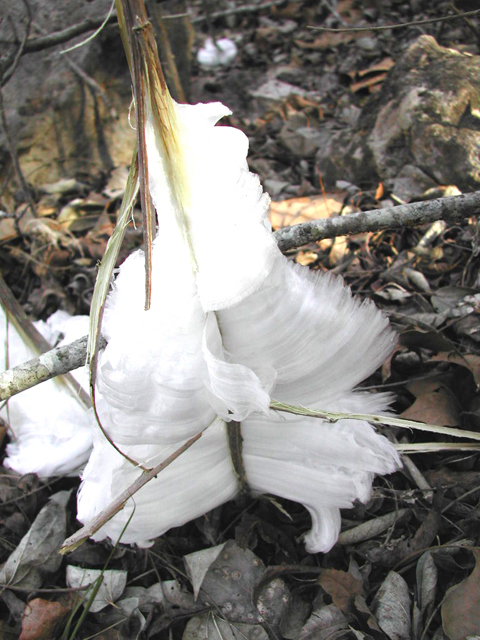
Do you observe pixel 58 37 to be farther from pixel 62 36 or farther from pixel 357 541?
pixel 357 541

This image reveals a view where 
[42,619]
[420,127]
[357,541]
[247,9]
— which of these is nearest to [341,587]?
[357,541]

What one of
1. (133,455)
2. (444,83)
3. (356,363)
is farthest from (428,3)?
(133,455)

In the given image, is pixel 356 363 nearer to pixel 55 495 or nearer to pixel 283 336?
pixel 283 336

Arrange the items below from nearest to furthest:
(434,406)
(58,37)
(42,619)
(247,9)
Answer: (42,619) < (434,406) < (58,37) < (247,9)

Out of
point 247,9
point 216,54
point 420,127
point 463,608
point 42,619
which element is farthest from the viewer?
point 247,9

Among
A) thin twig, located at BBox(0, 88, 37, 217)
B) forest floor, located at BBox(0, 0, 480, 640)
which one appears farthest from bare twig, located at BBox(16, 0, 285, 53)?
forest floor, located at BBox(0, 0, 480, 640)

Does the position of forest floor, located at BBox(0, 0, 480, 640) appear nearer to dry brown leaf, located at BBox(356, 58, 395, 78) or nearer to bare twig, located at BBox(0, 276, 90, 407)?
bare twig, located at BBox(0, 276, 90, 407)

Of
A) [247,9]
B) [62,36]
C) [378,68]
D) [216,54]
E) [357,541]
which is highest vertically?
[62,36]
